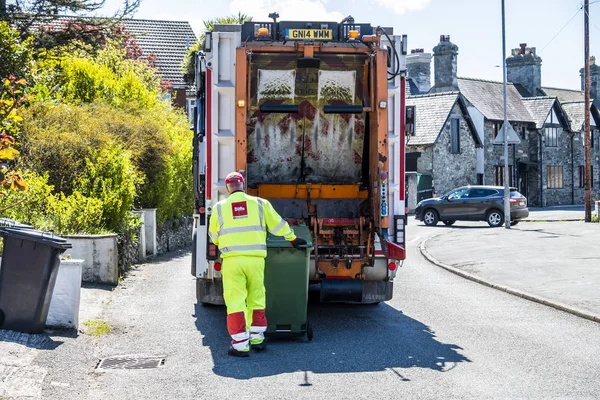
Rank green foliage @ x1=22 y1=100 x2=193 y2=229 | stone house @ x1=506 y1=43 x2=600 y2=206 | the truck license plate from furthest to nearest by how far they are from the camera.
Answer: stone house @ x1=506 y1=43 x2=600 y2=206, green foliage @ x1=22 y1=100 x2=193 y2=229, the truck license plate

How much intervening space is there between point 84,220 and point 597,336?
25.4ft

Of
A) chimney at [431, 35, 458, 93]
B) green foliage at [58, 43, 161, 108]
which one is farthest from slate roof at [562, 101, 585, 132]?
green foliage at [58, 43, 161, 108]

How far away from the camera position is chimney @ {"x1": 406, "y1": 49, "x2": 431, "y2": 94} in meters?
54.8

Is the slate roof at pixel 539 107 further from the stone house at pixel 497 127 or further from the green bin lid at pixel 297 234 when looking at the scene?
the green bin lid at pixel 297 234

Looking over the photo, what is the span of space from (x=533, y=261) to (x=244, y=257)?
9738mm

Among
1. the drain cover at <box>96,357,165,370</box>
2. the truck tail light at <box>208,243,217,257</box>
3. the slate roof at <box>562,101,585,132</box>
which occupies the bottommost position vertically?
the drain cover at <box>96,357,165,370</box>

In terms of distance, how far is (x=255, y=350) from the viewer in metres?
8.52

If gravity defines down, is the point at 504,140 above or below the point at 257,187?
above

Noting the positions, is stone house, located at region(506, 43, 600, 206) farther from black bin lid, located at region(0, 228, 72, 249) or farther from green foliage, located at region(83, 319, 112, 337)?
black bin lid, located at region(0, 228, 72, 249)

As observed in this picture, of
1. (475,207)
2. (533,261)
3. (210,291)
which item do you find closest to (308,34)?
(210,291)

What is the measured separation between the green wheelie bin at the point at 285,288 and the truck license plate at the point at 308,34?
2316 mm

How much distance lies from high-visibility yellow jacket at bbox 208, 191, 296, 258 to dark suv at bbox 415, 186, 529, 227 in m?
22.6

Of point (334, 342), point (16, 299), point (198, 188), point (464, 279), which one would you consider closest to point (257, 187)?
point (198, 188)

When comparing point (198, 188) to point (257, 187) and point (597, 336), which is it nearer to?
point (257, 187)
